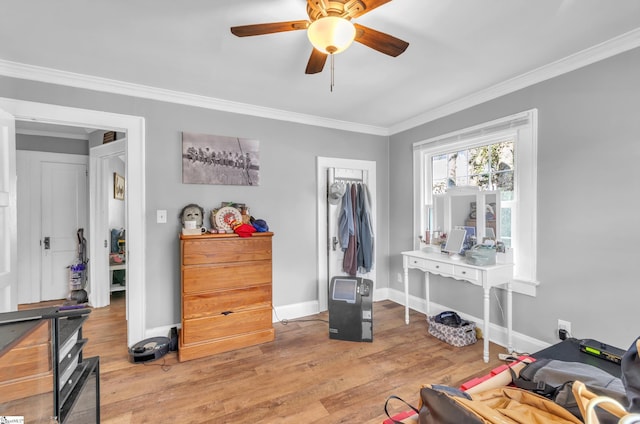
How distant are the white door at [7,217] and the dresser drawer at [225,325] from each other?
47.4 inches

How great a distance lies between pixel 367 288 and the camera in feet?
9.46

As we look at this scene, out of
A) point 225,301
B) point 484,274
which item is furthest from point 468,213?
point 225,301

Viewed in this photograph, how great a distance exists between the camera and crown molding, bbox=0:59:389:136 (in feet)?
7.43

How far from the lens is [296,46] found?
201 centimetres

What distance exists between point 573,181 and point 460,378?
68.6 inches

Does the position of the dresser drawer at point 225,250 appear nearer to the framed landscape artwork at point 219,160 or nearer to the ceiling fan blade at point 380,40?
the framed landscape artwork at point 219,160

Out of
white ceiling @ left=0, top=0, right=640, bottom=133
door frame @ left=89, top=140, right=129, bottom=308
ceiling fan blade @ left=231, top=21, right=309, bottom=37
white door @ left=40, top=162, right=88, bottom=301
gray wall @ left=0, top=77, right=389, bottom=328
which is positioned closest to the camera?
ceiling fan blade @ left=231, top=21, right=309, bottom=37

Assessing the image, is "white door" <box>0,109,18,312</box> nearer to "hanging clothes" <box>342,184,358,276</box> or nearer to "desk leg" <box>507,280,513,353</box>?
"hanging clothes" <box>342,184,358,276</box>

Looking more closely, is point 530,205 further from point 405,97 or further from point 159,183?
point 159,183

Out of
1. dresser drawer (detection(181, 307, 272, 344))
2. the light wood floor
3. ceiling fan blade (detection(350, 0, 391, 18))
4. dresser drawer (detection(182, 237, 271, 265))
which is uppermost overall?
ceiling fan blade (detection(350, 0, 391, 18))

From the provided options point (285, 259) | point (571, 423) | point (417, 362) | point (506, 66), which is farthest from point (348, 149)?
point (571, 423)

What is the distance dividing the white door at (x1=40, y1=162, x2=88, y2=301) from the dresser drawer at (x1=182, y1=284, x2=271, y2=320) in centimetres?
277

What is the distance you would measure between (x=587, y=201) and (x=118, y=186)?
5.48 m

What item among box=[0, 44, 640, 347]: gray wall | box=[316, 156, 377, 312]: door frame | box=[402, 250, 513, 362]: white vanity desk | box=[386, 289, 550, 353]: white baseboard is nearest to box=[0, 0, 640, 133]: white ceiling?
box=[0, 44, 640, 347]: gray wall
